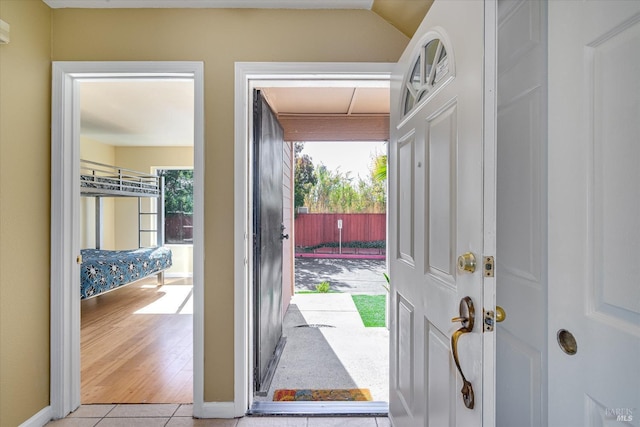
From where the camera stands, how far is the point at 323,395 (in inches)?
84.7

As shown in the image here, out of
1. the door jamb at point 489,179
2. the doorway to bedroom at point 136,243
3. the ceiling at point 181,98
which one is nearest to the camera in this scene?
the door jamb at point 489,179

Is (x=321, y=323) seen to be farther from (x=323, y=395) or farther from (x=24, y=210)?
(x=24, y=210)

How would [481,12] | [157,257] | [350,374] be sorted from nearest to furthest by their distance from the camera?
1. [481,12]
2. [350,374]
3. [157,257]

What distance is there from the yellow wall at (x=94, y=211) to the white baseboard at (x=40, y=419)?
4.38 m

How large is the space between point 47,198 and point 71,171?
199 mm

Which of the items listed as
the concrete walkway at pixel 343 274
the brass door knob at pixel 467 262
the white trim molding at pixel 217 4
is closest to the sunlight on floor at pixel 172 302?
the concrete walkway at pixel 343 274

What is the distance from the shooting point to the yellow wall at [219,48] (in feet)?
6.16

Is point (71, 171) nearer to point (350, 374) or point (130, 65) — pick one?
point (130, 65)

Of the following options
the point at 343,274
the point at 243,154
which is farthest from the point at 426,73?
the point at 343,274

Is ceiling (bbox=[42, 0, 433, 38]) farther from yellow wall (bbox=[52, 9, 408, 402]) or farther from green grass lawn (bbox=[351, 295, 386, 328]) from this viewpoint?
green grass lawn (bbox=[351, 295, 386, 328])

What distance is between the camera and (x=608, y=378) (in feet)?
2.40

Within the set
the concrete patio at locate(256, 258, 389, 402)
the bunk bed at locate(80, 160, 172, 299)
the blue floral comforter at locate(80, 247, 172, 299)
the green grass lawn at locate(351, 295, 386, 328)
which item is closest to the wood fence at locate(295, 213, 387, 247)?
the concrete patio at locate(256, 258, 389, 402)

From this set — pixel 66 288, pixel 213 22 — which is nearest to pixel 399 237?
pixel 213 22

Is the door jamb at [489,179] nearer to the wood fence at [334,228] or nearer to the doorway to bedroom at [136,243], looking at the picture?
the doorway to bedroom at [136,243]
